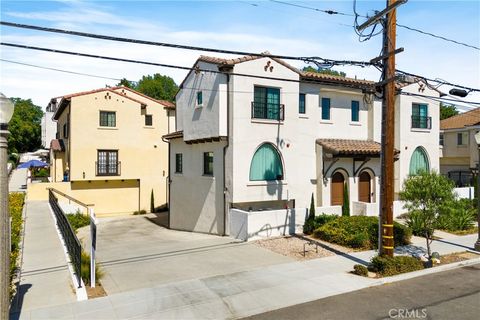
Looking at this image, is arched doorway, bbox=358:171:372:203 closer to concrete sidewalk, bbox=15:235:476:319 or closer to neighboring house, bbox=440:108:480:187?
concrete sidewalk, bbox=15:235:476:319

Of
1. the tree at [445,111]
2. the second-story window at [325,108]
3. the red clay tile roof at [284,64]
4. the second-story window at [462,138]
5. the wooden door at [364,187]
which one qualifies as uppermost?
the tree at [445,111]

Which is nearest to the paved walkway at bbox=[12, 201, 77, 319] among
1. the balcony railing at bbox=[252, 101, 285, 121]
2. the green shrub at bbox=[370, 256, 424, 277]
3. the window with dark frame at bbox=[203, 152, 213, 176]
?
the window with dark frame at bbox=[203, 152, 213, 176]

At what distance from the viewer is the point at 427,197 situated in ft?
39.5

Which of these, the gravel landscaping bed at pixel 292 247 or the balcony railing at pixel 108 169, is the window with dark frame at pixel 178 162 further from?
the gravel landscaping bed at pixel 292 247

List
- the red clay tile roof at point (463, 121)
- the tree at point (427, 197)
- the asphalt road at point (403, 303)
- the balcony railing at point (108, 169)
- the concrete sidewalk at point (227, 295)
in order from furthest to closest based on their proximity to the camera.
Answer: the red clay tile roof at point (463, 121) < the balcony railing at point (108, 169) < the tree at point (427, 197) < the asphalt road at point (403, 303) < the concrete sidewalk at point (227, 295)

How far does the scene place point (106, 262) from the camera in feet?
39.7

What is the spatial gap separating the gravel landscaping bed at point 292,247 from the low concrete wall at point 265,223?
1.51ft

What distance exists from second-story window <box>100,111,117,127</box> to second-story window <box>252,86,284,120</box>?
48.9ft

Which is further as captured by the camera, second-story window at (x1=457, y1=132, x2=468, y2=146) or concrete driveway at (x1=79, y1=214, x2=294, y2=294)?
second-story window at (x1=457, y1=132, x2=468, y2=146)

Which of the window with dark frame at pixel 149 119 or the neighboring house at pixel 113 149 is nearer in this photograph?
the neighboring house at pixel 113 149

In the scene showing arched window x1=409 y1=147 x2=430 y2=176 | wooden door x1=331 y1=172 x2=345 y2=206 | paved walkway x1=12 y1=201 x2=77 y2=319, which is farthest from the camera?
arched window x1=409 y1=147 x2=430 y2=176

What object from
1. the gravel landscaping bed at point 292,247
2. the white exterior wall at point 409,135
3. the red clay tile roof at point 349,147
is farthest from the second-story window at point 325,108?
the gravel landscaping bed at point 292,247

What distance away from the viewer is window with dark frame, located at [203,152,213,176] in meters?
18.9

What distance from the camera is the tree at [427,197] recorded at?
12.0m
